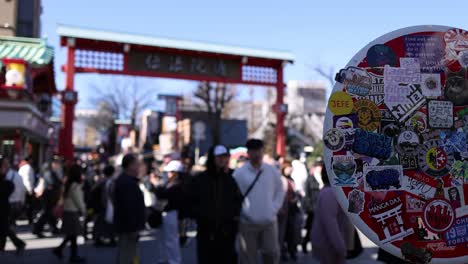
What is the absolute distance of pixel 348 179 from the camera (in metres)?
2.28

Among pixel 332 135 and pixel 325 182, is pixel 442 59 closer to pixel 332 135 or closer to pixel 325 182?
pixel 332 135

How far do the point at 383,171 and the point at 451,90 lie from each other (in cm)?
49

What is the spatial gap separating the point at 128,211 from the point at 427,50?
471cm

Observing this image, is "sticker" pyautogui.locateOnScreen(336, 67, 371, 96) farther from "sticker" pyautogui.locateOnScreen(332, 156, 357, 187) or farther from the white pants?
the white pants

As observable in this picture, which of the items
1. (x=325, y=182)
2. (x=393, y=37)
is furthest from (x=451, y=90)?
(x=325, y=182)

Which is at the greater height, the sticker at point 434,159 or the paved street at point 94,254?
the sticker at point 434,159

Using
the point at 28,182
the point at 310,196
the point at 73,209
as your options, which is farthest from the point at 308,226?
the point at 28,182

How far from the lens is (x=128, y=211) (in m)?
6.36

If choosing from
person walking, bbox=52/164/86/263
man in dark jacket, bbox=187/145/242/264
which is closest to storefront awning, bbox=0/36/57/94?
person walking, bbox=52/164/86/263

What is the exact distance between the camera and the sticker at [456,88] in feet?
7.75

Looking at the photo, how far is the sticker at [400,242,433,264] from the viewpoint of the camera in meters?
2.27

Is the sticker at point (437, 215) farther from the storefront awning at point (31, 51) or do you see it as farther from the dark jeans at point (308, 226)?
the storefront awning at point (31, 51)

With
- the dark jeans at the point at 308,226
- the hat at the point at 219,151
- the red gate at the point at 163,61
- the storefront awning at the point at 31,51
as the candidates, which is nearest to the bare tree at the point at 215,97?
the red gate at the point at 163,61

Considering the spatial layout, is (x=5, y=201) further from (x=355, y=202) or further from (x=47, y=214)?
(x=355, y=202)
